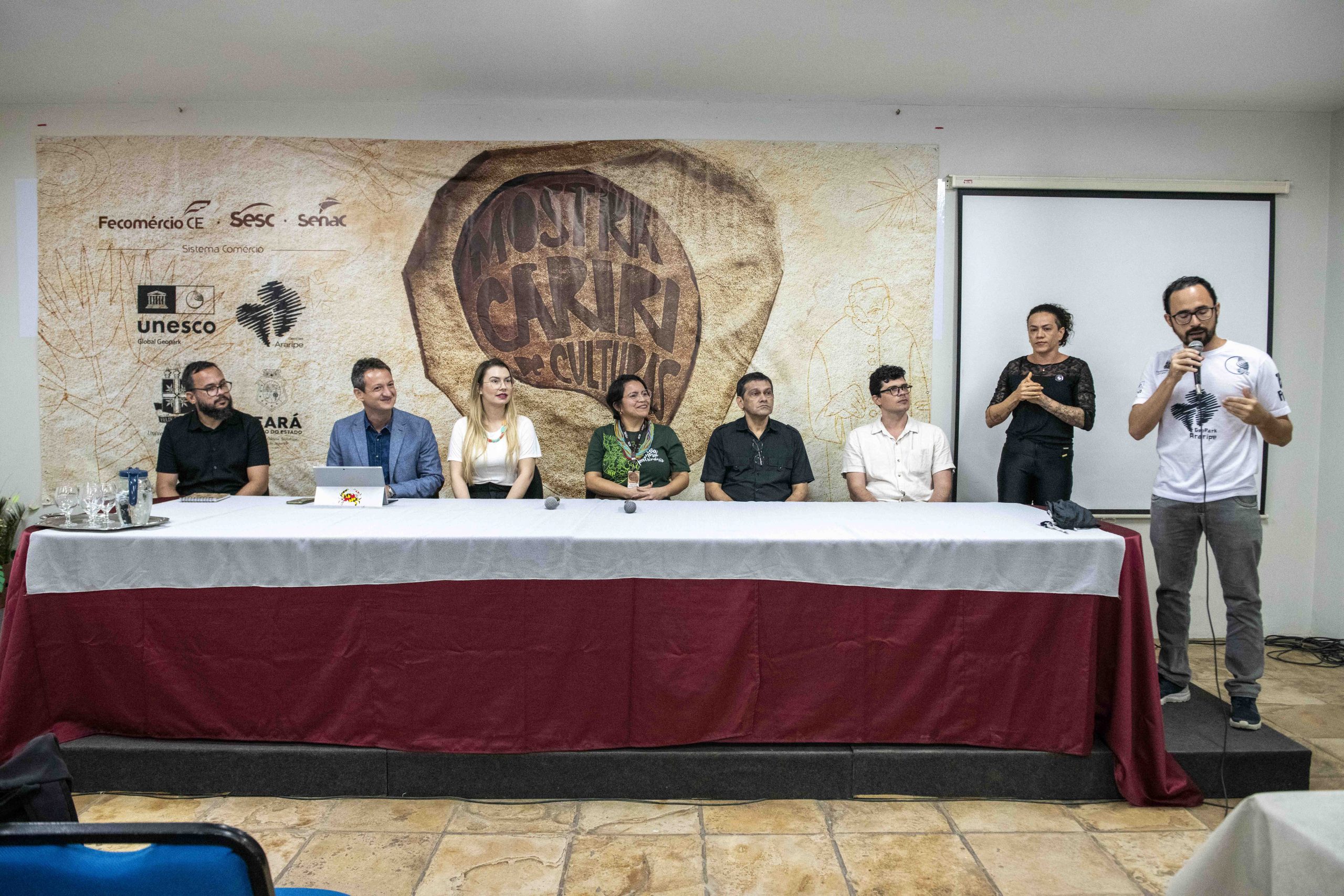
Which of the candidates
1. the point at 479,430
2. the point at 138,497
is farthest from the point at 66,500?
the point at 479,430

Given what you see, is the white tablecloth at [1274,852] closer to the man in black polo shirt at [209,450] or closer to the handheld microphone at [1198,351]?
the handheld microphone at [1198,351]

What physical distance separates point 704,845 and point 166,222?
3.86 metres

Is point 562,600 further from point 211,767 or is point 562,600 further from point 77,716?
point 77,716

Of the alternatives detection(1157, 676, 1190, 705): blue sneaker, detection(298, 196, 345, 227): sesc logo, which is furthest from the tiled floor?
detection(298, 196, 345, 227): sesc logo

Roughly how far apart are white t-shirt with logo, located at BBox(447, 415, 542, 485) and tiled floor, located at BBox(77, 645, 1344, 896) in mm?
1431

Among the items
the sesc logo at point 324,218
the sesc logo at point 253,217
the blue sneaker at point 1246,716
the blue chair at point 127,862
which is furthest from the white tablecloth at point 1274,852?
the sesc logo at point 253,217

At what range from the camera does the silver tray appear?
7.13 feet

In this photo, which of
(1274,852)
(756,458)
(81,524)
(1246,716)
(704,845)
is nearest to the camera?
(1274,852)

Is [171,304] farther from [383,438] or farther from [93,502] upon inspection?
[93,502]

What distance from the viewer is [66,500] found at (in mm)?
2328

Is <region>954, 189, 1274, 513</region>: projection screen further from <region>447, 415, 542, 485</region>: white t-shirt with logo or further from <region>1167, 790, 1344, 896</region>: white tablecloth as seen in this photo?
<region>1167, 790, 1344, 896</region>: white tablecloth

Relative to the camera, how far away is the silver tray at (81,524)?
217 centimetres

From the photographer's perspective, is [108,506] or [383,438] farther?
[383,438]

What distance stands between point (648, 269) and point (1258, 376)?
2.52m
